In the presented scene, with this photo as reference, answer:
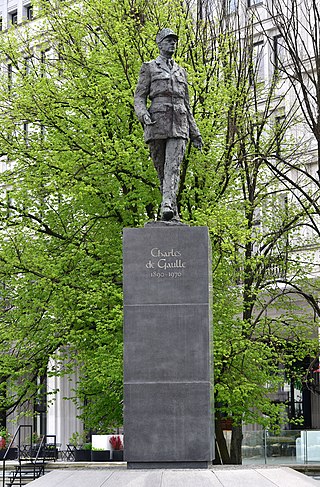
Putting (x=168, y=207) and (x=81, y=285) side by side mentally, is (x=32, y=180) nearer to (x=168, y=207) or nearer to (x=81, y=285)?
(x=81, y=285)

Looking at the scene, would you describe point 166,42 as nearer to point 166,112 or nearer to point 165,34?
point 165,34

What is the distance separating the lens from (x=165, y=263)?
14297 millimetres

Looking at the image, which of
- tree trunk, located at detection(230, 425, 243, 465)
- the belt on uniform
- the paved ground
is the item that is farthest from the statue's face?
tree trunk, located at detection(230, 425, 243, 465)

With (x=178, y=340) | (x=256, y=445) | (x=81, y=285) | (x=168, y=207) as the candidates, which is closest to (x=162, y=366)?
(x=178, y=340)

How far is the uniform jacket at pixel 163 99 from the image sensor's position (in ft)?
50.2

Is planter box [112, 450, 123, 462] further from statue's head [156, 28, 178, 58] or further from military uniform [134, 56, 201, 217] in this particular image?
statue's head [156, 28, 178, 58]

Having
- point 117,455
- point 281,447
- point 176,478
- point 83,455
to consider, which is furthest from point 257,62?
point 176,478

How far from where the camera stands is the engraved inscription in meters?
14.2

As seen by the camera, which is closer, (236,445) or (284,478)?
(284,478)

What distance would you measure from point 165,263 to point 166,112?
2.44 meters

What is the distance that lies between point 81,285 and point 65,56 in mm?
6172

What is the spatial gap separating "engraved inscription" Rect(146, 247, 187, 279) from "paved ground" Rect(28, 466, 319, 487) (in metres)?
2.67

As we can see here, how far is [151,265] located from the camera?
14.3m

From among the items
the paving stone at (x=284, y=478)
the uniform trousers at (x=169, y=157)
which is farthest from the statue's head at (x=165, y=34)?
Result: the paving stone at (x=284, y=478)
